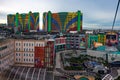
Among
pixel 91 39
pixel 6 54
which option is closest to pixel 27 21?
pixel 91 39

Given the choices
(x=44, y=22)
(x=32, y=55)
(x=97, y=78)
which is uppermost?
(x=44, y=22)

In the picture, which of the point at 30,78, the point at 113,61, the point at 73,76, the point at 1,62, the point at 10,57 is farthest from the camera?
the point at 113,61

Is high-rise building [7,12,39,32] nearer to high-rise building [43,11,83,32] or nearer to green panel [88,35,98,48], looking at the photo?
high-rise building [43,11,83,32]

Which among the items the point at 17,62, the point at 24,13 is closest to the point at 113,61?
the point at 17,62

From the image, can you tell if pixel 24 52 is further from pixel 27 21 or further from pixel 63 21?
pixel 27 21

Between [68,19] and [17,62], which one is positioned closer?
[17,62]

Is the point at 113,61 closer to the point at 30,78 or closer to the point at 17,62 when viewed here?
the point at 17,62
